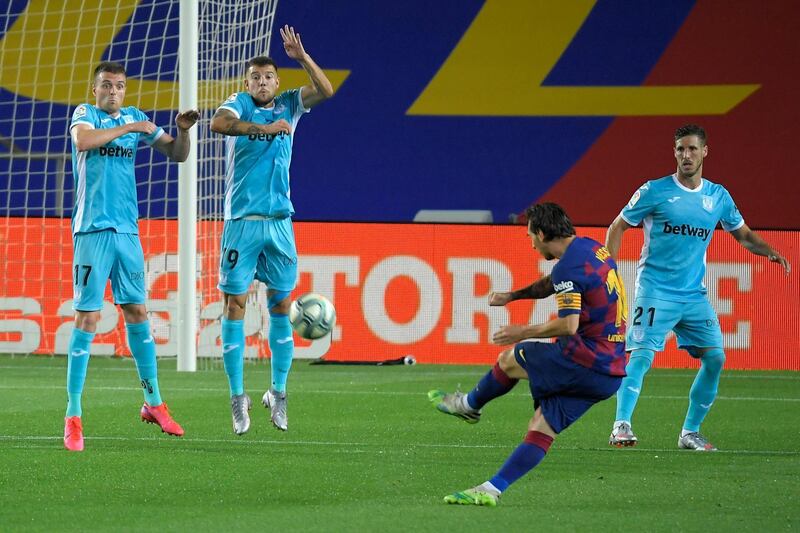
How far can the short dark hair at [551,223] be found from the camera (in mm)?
6184

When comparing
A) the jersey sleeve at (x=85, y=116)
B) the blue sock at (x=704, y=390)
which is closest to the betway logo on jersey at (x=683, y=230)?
the blue sock at (x=704, y=390)

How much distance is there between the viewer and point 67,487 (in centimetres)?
645

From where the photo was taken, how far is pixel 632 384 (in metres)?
8.48

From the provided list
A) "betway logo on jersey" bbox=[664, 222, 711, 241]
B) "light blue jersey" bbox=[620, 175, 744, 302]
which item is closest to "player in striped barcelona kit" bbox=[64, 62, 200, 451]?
"light blue jersey" bbox=[620, 175, 744, 302]

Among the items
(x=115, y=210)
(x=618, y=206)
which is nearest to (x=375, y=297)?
(x=618, y=206)

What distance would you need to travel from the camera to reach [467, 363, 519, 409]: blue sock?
252 inches

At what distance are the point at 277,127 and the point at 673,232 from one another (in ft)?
8.18

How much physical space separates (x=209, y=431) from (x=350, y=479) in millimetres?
2290

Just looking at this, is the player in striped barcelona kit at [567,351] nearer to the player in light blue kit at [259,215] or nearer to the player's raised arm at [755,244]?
the player in light blue kit at [259,215]

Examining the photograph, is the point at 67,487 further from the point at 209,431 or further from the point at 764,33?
the point at 764,33

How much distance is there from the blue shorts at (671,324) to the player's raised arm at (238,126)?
8.08 ft

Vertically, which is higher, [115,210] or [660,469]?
[115,210]

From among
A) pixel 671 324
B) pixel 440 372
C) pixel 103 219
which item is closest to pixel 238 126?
pixel 103 219

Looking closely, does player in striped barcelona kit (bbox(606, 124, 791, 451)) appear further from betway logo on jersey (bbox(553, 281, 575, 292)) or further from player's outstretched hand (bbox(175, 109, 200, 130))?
player's outstretched hand (bbox(175, 109, 200, 130))
